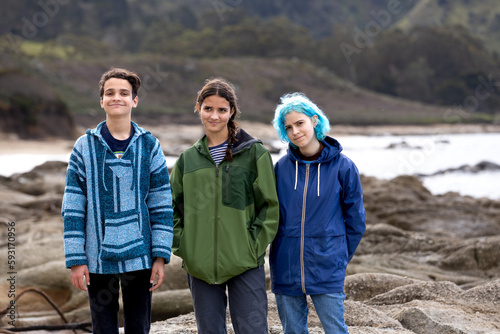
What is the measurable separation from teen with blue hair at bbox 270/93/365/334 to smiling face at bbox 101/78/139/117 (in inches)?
32.4

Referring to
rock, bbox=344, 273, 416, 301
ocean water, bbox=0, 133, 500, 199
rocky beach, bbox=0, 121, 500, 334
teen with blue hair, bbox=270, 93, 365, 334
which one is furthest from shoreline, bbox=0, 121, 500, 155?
teen with blue hair, bbox=270, 93, 365, 334

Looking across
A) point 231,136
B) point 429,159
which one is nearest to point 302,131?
point 231,136

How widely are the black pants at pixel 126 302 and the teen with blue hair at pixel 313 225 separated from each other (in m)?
0.67

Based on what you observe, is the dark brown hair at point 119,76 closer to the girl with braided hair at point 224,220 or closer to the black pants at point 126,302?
the girl with braided hair at point 224,220

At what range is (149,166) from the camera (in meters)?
2.65

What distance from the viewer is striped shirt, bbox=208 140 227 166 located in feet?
9.34

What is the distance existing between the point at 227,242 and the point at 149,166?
0.50m

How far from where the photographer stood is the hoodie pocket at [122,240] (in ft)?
8.29

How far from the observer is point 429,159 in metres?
28.1

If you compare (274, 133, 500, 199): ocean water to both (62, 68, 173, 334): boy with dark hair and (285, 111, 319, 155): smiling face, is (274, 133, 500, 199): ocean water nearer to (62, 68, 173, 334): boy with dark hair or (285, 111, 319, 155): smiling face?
(285, 111, 319, 155): smiling face

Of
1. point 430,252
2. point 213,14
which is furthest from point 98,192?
point 213,14

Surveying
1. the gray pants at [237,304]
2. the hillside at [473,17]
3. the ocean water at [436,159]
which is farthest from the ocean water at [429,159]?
→ the hillside at [473,17]

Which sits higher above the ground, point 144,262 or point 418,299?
point 144,262

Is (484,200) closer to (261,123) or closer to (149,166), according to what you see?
(149,166)
